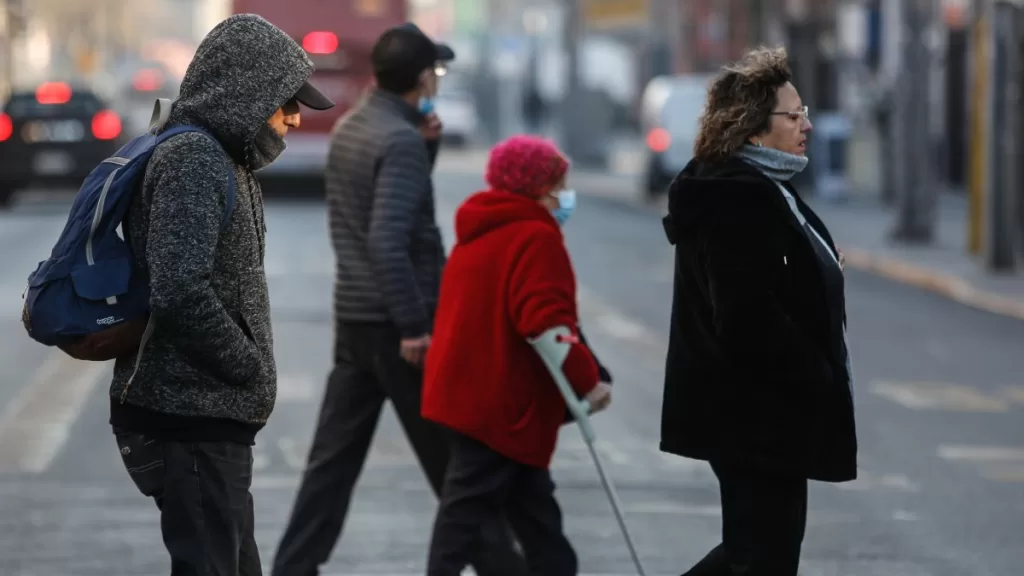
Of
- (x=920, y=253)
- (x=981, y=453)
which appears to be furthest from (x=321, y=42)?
(x=981, y=453)

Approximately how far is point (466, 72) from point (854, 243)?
228 ft

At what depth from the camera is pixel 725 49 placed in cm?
5116

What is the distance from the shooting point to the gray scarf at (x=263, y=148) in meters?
4.64

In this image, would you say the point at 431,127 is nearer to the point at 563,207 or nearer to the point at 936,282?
the point at 563,207

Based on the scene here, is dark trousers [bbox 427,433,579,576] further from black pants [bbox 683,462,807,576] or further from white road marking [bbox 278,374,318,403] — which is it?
white road marking [bbox 278,374,318,403]

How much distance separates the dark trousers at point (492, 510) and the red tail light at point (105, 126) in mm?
23062

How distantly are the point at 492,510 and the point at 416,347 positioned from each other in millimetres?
651

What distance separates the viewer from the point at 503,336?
592 cm

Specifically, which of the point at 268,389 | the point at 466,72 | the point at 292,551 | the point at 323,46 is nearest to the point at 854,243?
the point at 323,46

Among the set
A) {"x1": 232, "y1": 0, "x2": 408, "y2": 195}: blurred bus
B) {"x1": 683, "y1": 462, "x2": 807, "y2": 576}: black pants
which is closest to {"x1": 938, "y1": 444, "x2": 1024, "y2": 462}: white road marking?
{"x1": 683, "y1": 462, "x2": 807, "y2": 576}: black pants

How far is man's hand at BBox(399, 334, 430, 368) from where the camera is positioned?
645 cm

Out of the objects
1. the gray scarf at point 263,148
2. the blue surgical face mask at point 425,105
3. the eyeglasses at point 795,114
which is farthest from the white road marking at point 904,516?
the gray scarf at point 263,148

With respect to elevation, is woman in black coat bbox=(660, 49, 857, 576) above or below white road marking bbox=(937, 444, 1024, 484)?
above

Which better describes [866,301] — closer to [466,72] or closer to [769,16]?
[769,16]
